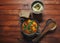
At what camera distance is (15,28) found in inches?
57.1

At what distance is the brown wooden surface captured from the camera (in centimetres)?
142

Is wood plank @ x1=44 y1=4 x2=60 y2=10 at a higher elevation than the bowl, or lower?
higher

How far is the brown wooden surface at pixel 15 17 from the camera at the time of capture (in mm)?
1421

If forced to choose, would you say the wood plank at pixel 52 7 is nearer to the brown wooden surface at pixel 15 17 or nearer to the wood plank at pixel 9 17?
the brown wooden surface at pixel 15 17

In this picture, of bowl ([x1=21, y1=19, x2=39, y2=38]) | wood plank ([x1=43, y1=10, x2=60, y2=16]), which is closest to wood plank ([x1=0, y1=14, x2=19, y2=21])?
bowl ([x1=21, y1=19, x2=39, y2=38])

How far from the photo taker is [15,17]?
148 cm

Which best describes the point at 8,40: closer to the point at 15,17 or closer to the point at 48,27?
the point at 15,17

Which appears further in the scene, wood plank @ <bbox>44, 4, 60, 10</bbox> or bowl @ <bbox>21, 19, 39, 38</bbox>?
wood plank @ <bbox>44, 4, 60, 10</bbox>

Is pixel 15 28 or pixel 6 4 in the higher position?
pixel 6 4

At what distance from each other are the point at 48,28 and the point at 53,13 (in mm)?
133

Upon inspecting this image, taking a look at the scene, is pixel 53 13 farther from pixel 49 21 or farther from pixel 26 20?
pixel 26 20

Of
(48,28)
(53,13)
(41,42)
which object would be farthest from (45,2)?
(41,42)

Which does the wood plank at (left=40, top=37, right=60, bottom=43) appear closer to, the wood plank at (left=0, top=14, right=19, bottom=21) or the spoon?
the spoon

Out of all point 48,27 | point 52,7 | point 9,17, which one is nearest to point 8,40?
point 9,17
